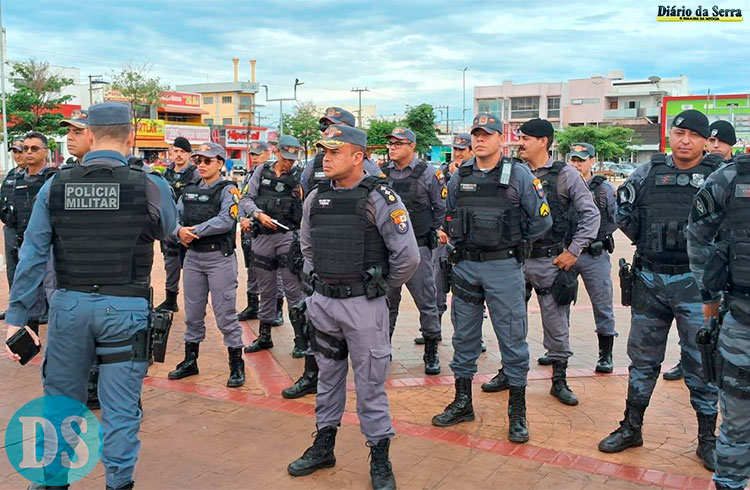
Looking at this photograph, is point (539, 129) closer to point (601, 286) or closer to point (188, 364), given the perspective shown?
point (601, 286)

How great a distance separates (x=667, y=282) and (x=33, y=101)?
36767 millimetres

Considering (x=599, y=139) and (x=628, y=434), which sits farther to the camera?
(x=599, y=139)

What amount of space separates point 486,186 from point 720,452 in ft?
7.59

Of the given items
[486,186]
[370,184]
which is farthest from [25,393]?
[486,186]

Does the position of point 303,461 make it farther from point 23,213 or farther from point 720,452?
point 23,213

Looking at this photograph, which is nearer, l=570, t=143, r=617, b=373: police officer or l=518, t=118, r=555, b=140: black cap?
l=518, t=118, r=555, b=140: black cap

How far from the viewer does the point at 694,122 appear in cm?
446

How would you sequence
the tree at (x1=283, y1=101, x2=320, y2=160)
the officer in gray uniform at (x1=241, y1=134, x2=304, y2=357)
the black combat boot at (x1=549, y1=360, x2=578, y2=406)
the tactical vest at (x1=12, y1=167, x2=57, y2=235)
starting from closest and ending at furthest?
the black combat boot at (x1=549, y1=360, x2=578, y2=406) → the officer in gray uniform at (x1=241, y1=134, x2=304, y2=357) → the tactical vest at (x1=12, y1=167, x2=57, y2=235) → the tree at (x1=283, y1=101, x2=320, y2=160)

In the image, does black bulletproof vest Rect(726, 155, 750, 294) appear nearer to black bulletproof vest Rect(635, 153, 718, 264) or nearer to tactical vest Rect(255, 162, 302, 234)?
black bulletproof vest Rect(635, 153, 718, 264)

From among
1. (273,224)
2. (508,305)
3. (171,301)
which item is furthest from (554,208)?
(171,301)

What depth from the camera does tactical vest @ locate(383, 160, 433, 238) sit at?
6613 mm

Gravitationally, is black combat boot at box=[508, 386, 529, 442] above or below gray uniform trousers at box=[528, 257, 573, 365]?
below

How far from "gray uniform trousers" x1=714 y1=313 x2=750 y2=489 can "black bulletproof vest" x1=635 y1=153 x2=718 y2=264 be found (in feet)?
3.53

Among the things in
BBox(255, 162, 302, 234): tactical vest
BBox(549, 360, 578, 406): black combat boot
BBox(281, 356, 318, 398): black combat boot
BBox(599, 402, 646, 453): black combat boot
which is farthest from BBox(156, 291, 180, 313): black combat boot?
BBox(599, 402, 646, 453): black combat boot
